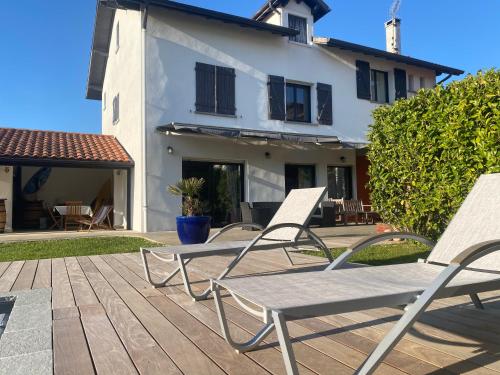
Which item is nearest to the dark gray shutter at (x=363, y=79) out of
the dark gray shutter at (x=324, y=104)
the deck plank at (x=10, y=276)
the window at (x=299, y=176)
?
the dark gray shutter at (x=324, y=104)

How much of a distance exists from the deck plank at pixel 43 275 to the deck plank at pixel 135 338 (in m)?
0.61

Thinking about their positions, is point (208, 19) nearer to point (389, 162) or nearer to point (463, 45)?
point (389, 162)

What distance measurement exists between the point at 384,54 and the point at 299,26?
3376 mm

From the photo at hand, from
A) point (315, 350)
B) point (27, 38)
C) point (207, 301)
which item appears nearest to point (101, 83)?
point (27, 38)

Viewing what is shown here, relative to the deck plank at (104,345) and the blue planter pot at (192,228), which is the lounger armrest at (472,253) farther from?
the blue planter pot at (192,228)

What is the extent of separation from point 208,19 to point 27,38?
12.1m

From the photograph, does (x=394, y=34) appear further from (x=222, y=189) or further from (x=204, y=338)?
(x=204, y=338)

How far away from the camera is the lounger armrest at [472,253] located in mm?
1696

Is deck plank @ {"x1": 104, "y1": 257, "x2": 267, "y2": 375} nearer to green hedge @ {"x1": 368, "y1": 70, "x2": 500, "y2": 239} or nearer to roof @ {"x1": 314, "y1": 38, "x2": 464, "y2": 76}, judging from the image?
green hedge @ {"x1": 368, "y1": 70, "x2": 500, "y2": 239}

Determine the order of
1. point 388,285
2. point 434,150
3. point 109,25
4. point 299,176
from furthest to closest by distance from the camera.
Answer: point 109,25 → point 299,176 → point 434,150 → point 388,285

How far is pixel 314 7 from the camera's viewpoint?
48.2 feet

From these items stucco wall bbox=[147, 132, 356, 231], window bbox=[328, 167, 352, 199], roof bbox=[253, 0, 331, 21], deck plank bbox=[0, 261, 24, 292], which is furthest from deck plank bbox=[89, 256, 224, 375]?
roof bbox=[253, 0, 331, 21]

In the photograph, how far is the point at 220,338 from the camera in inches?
91.2

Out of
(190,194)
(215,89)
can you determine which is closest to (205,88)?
(215,89)
